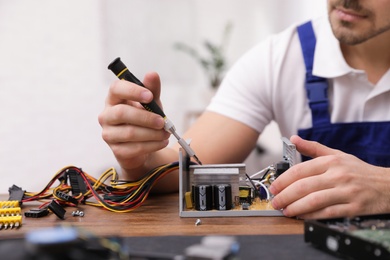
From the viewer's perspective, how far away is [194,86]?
3447 mm

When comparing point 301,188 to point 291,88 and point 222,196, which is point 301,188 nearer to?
point 222,196

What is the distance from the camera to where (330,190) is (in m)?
0.75

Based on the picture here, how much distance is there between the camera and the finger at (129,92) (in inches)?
34.9

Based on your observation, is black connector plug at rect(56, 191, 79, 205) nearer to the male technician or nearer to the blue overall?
the male technician

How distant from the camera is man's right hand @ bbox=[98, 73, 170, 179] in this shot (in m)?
0.90

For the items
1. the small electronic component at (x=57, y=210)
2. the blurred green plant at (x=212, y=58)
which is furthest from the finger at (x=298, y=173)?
the blurred green plant at (x=212, y=58)

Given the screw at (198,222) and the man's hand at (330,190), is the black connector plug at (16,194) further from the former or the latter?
the man's hand at (330,190)

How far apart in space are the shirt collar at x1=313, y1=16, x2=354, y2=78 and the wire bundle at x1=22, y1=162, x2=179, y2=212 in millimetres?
611

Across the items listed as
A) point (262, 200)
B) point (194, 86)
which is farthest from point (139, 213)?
point (194, 86)

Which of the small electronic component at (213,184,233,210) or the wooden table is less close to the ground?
the small electronic component at (213,184,233,210)

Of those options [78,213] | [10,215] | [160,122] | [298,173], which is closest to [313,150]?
[298,173]

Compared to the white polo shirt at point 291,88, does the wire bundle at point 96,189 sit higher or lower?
lower

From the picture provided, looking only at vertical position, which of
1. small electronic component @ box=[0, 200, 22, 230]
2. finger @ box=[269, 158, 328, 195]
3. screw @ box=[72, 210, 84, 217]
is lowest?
screw @ box=[72, 210, 84, 217]

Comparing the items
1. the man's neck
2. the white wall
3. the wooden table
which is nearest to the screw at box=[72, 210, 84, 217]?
the wooden table
